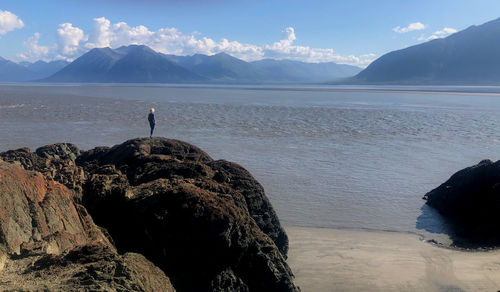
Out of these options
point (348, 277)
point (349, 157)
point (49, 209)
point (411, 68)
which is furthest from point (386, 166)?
point (411, 68)

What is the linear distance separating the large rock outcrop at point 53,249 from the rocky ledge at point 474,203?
7749 millimetres

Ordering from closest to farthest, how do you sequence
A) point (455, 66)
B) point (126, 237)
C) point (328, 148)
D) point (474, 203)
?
point (126, 237) → point (474, 203) → point (328, 148) → point (455, 66)

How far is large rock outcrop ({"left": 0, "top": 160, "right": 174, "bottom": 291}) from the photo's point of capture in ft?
12.3

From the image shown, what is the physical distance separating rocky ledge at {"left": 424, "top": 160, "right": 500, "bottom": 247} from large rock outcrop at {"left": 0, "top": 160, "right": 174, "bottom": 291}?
7.75 m

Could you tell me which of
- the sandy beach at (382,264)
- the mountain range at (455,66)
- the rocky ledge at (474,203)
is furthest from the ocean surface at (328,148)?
the mountain range at (455,66)

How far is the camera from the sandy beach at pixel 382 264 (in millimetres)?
7207

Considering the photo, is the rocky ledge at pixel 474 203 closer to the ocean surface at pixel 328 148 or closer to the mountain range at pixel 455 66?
the ocean surface at pixel 328 148

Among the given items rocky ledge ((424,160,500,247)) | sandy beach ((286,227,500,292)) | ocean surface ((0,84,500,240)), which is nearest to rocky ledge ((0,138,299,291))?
sandy beach ((286,227,500,292))

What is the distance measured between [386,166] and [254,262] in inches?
445

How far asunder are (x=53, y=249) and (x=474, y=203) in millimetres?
9884

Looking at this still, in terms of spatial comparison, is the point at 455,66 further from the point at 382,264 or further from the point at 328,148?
the point at 382,264

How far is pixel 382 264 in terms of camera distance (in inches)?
314

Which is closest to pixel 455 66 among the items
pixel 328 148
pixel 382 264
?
pixel 328 148

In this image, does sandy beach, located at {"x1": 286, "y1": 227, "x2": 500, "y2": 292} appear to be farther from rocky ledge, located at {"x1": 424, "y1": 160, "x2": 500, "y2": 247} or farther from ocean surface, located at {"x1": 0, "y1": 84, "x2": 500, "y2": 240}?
rocky ledge, located at {"x1": 424, "y1": 160, "x2": 500, "y2": 247}
